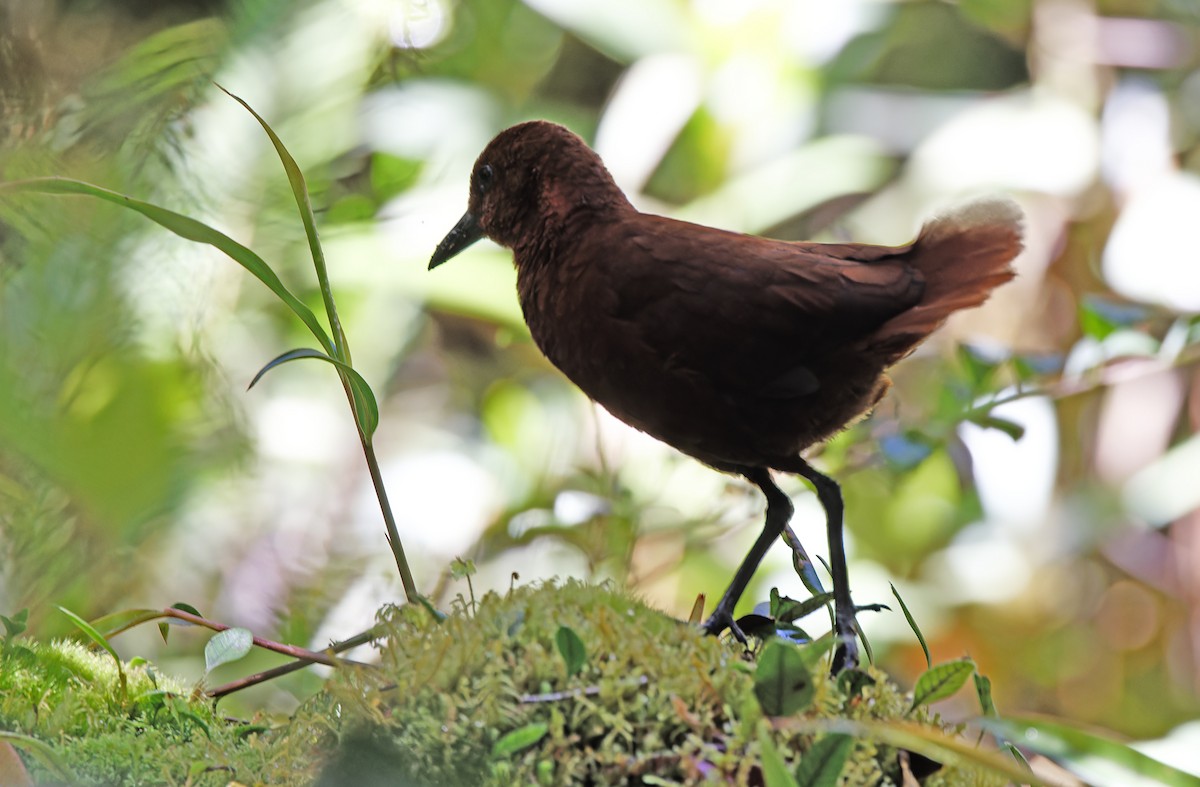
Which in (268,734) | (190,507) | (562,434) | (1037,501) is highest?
(268,734)

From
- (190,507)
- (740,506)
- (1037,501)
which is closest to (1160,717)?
(1037,501)

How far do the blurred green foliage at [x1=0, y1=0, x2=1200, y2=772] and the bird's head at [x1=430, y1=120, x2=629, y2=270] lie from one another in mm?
369

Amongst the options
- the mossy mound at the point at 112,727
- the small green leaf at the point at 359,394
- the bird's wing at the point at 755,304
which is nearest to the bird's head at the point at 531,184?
the bird's wing at the point at 755,304

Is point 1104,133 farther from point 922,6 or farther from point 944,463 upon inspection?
point 944,463

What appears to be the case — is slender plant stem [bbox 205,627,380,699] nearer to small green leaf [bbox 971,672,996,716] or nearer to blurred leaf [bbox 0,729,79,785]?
blurred leaf [bbox 0,729,79,785]

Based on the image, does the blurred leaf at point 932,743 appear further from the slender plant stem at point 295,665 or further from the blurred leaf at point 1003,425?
the blurred leaf at point 1003,425

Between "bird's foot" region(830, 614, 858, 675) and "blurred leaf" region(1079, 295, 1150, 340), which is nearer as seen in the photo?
"bird's foot" region(830, 614, 858, 675)

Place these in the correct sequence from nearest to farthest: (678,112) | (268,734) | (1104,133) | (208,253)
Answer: (268,734)
(208,253)
(678,112)
(1104,133)

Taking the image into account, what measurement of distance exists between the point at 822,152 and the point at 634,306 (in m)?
1.28

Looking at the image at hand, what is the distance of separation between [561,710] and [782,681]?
0.40ft

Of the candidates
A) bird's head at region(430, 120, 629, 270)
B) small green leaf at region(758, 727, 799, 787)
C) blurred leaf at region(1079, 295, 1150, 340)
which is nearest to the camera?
small green leaf at region(758, 727, 799, 787)

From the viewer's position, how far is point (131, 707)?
2.63 feet

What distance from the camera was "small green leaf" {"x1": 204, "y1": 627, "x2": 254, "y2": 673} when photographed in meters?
0.69

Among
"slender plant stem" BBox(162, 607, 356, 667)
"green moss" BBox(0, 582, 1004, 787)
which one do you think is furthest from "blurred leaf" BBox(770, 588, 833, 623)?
"slender plant stem" BBox(162, 607, 356, 667)
